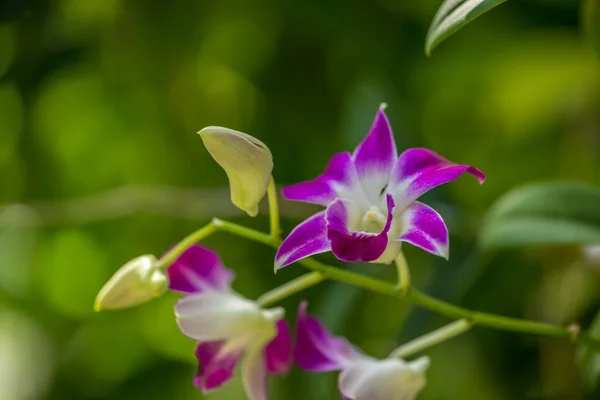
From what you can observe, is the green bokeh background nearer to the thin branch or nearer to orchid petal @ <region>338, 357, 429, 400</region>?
the thin branch

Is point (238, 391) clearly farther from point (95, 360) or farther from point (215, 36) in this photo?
point (215, 36)

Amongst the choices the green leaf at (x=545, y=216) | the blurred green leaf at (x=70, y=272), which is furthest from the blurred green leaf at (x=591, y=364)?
Result: the blurred green leaf at (x=70, y=272)

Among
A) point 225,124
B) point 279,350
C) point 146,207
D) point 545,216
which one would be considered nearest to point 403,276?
point 279,350

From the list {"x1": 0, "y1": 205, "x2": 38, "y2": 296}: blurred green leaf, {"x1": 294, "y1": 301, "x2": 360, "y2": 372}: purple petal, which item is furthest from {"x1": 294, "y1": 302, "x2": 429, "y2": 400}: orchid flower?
{"x1": 0, "y1": 205, "x2": 38, "y2": 296}: blurred green leaf

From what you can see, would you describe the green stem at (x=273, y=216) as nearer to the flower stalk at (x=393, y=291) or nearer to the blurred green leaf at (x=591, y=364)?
the flower stalk at (x=393, y=291)

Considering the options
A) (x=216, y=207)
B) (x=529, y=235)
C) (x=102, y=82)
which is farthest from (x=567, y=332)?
(x=102, y=82)
